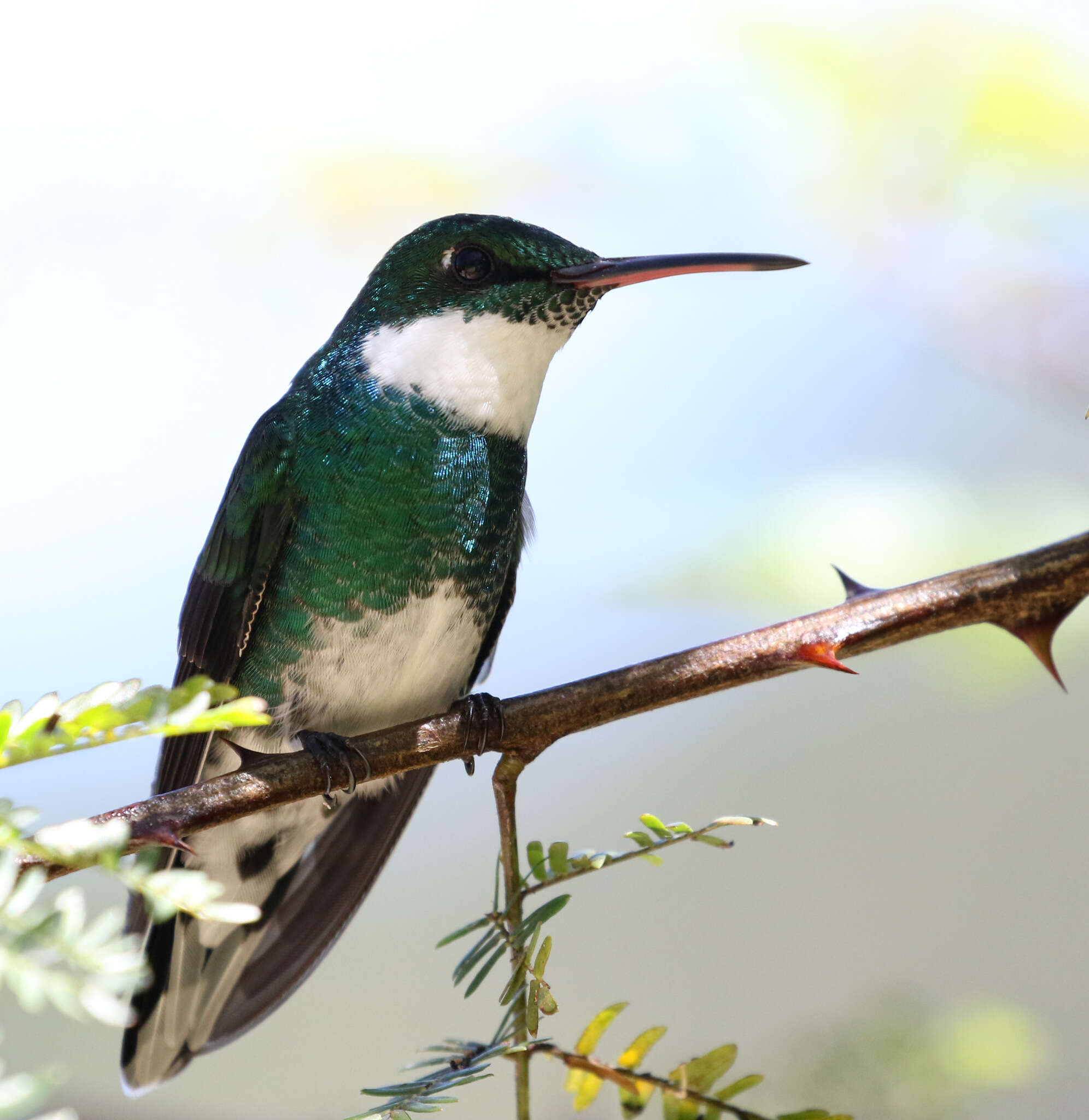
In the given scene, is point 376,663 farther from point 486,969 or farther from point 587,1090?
point 587,1090

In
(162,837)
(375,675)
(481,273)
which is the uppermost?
(481,273)

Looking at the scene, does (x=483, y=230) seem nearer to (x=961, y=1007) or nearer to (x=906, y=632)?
(x=906, y=632)

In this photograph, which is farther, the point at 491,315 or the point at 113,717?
the point at 491,315

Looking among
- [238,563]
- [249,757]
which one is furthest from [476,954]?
[238,563]

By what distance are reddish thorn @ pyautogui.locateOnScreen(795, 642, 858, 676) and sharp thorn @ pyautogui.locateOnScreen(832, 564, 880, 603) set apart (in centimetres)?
7

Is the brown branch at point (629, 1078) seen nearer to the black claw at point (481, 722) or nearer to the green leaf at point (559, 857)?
the green leaf at point (559, 857)

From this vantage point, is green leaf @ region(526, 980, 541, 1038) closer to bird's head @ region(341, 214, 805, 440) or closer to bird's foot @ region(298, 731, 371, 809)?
bird's foot @ region(298, 731, 371, 809)

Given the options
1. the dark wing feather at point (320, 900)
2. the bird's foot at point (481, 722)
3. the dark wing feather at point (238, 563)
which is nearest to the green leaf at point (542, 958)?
the bird's foot at point (481, 722)

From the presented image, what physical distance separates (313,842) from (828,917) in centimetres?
218

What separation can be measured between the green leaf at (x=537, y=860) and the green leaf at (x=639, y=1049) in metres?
0.17

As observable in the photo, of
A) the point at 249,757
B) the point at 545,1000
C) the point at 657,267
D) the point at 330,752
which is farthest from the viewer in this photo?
the point at 657,267

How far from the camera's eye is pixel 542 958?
880 mm

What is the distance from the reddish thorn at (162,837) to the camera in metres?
0.83

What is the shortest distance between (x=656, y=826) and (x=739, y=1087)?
0.20 metres
